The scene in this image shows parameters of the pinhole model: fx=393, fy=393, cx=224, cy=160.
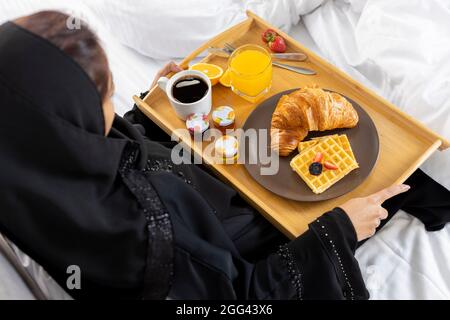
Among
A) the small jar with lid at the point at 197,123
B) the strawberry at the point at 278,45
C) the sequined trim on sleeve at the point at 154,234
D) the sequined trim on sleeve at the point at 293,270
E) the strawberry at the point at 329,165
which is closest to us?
the sequined trim on sleeve at the point at 154,234

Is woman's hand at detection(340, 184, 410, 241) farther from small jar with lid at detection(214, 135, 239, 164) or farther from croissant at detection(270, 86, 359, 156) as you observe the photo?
small jar with lid at detection(214, 135, 239, 164)

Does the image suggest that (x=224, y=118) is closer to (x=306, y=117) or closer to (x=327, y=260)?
(x=306, y=117)

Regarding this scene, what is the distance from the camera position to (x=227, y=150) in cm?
107

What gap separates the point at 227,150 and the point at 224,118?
10 centimetres

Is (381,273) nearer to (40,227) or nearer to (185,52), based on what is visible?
(40,227)

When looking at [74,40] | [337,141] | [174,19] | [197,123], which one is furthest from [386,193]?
[174,19]

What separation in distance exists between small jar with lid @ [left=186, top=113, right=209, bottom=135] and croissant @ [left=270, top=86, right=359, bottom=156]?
19 centimetres

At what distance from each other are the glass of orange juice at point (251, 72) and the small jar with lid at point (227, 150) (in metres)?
0.17

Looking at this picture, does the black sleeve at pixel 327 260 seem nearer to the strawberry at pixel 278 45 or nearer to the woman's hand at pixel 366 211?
the woman's hand at pixel 366 211

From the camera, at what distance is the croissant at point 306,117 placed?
1.04 metres

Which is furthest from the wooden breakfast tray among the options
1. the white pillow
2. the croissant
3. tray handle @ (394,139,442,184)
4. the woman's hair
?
the woman's hair

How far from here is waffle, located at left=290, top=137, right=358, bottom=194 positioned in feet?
3.26

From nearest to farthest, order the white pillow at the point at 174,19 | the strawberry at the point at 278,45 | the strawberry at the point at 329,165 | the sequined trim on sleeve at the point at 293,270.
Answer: the sequined trim on sleeve at the point at 293,270 → the strawberry at the point at 329,165 → the strawberry at the point at 278,45 → the white pillow at the point at 174,19

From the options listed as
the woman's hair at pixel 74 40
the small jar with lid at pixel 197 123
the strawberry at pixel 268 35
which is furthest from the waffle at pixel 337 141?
the woman's hair at pixel 74 40
